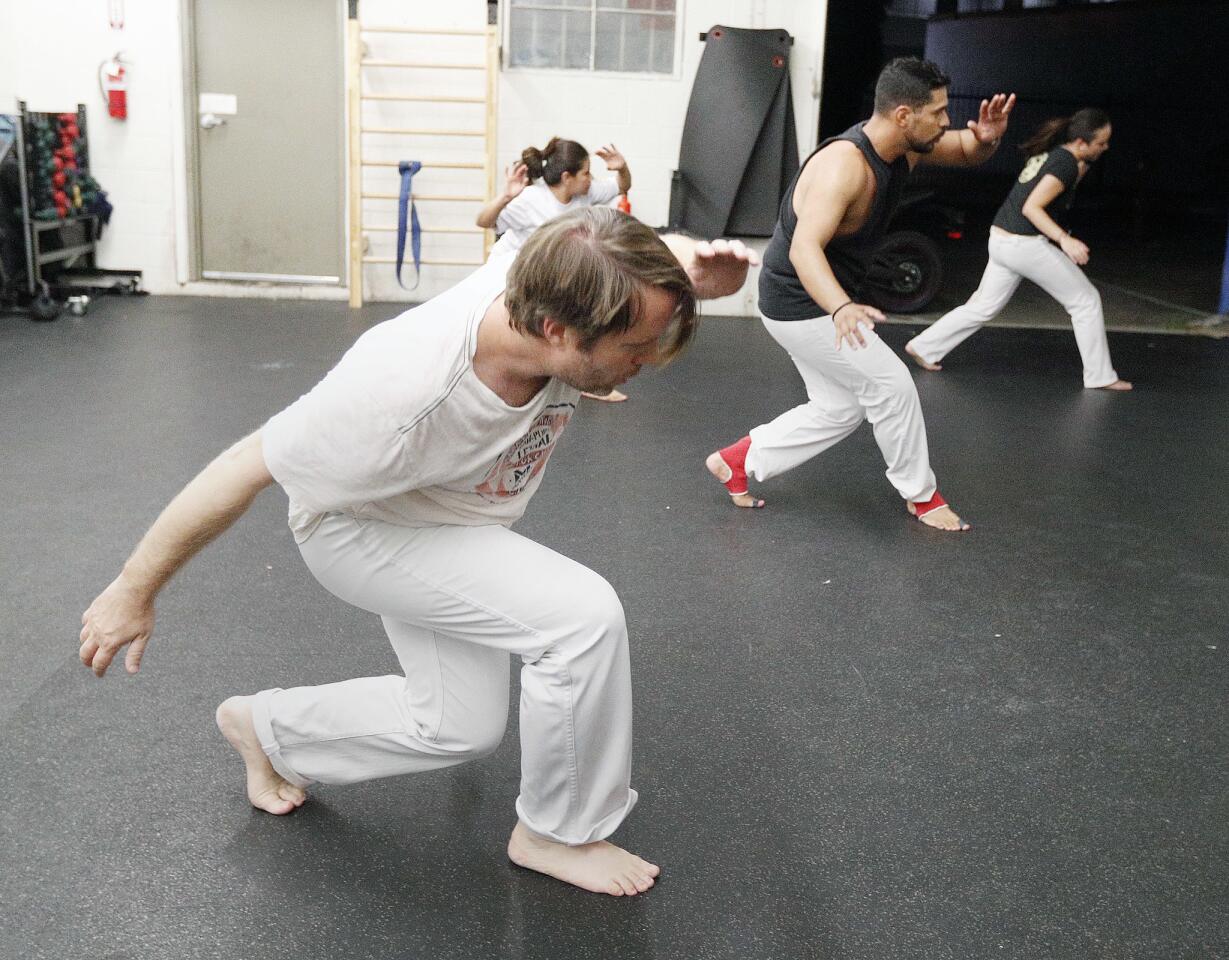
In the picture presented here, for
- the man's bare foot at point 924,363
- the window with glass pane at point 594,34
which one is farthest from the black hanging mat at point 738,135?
the man's bare foot at point 924,363

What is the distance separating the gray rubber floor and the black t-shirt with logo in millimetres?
1696

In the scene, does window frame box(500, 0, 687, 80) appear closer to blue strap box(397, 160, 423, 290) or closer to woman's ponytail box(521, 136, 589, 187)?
blue strap box(397, 160, 423, 290)

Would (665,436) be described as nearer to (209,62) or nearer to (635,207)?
(635,207)

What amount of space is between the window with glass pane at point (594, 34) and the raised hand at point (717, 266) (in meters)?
7.18

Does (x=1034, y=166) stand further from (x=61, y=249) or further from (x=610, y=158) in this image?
(x=61, y=249)

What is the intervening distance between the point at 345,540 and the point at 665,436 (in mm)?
3540

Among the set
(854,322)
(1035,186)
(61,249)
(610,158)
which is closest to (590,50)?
(610,158)

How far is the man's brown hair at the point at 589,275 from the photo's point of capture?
1.72 m

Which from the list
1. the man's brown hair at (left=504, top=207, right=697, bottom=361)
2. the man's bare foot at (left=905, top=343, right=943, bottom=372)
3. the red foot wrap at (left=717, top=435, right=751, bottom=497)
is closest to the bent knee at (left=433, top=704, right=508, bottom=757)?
the man's brown hair at (left=504, top=207, right=697, bottom=361)

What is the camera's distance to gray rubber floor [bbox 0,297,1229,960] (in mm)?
2150

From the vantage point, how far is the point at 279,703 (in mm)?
2326

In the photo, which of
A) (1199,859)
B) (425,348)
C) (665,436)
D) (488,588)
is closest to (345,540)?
(488,588)

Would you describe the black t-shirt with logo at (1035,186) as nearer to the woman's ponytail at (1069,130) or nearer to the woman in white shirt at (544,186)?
the woman's ponytail at (1069,130)

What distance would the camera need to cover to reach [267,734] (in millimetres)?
2338
